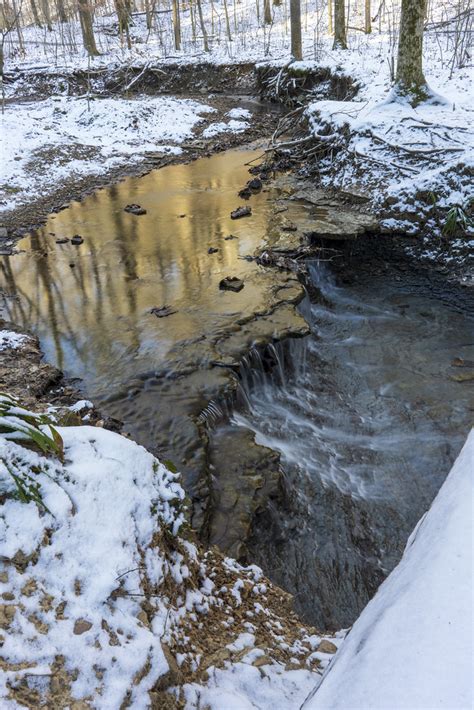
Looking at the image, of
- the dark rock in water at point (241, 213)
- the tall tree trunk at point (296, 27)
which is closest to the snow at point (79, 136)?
the tall tree trunk at point (296, 27)

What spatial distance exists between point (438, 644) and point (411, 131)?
32.9ft

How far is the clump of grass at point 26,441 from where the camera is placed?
2420 mm

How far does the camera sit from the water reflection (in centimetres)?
622

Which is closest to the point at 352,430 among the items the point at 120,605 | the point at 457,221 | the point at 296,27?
the point at 120,605

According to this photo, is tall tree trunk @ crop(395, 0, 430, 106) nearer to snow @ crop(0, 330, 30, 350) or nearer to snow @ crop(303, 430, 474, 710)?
snow @ crop(0, 330, 30, 350)

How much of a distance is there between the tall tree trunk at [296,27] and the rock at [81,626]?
2029 cm

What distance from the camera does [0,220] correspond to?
10633 mm

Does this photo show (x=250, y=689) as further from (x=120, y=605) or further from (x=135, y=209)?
(x=135, y=209)

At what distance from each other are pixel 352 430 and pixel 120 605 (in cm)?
388

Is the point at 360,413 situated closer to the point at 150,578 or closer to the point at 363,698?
the point at 150,578

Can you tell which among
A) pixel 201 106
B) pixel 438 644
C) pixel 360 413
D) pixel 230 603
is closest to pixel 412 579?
pixel 438 644

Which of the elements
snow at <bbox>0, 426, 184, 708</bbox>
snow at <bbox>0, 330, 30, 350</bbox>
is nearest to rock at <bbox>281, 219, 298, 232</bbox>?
snow at <bbox>0, 330, 30, 350</bbox>

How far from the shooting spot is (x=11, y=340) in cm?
629

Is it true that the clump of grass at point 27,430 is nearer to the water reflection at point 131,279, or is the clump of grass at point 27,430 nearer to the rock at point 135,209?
the water reflection at point 131,279
